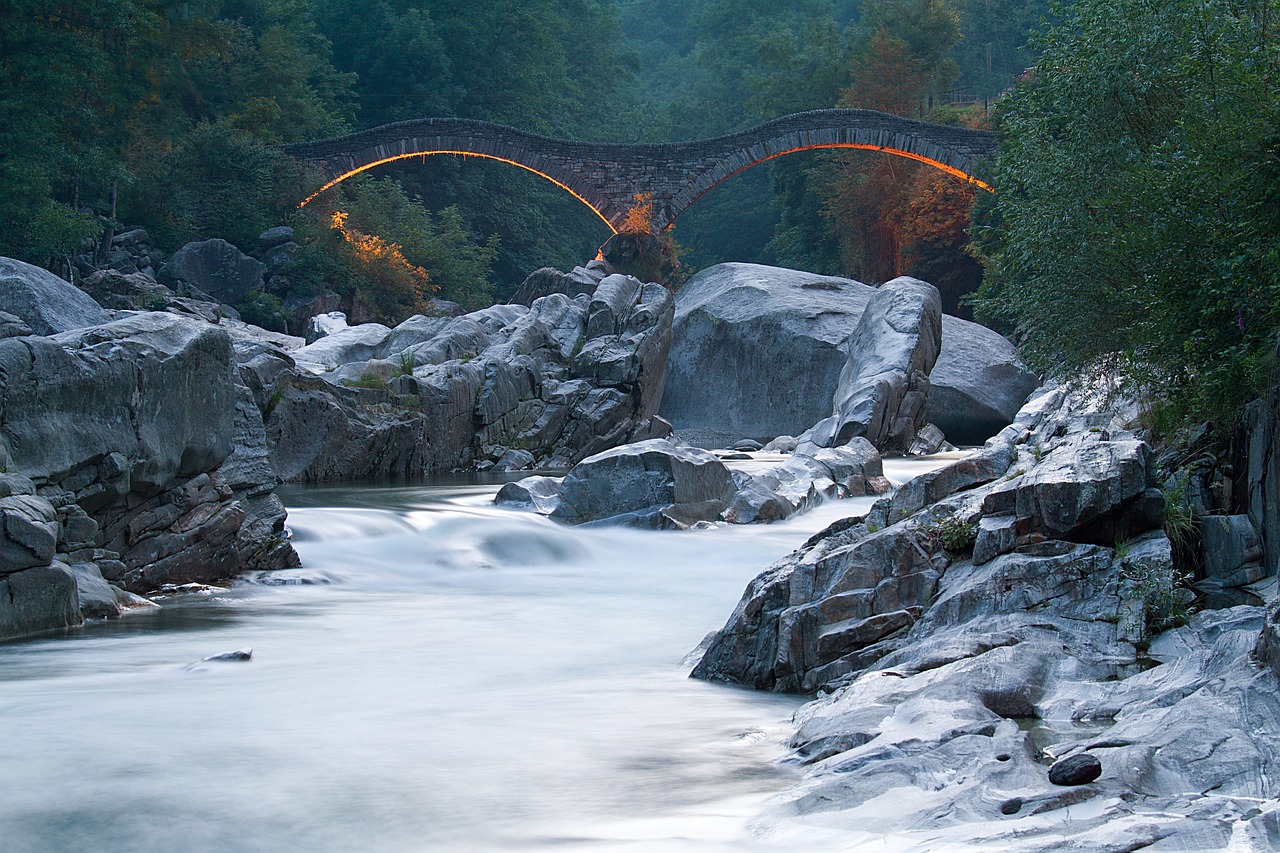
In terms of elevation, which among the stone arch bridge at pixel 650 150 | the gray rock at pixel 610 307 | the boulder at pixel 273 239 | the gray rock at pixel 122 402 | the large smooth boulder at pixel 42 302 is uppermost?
the stone arch bridge at pixel 650 150

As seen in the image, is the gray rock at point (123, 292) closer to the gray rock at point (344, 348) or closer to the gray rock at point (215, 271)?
the gray rock at point (215, 271)

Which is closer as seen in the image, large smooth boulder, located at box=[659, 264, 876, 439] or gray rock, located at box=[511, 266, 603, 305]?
large smooth boulder, located at box=[659, 264, 876, 439]

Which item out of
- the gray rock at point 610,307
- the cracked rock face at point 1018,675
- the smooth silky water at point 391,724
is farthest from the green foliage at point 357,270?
the cracked rock face at point 1018,675

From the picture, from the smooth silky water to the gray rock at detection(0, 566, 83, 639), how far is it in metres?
0.18

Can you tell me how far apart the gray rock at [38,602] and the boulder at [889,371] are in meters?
14.5

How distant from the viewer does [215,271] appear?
34219mm

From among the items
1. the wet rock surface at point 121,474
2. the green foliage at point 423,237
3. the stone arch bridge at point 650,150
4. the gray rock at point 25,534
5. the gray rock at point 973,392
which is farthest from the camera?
the stone arch bridge at point 650,150

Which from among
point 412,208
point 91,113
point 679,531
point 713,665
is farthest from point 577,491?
point 412,208

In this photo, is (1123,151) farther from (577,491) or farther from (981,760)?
(981,760)

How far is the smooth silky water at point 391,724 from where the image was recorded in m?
4.48

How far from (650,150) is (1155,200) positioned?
118 feet

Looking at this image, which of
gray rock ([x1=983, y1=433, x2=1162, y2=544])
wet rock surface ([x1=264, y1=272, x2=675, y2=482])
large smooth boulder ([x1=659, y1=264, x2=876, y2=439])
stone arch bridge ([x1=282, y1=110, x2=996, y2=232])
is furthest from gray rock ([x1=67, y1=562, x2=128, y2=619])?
stone arch bridge ([x1=282, y1=110, x2=996, y2=232])

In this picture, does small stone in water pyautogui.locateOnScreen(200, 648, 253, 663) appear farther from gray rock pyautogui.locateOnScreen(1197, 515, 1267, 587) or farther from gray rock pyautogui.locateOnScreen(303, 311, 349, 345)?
gray rock pyautogui.locateOnScreen(303, 311, 349, 345)

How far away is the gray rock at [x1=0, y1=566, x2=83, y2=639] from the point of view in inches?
294
